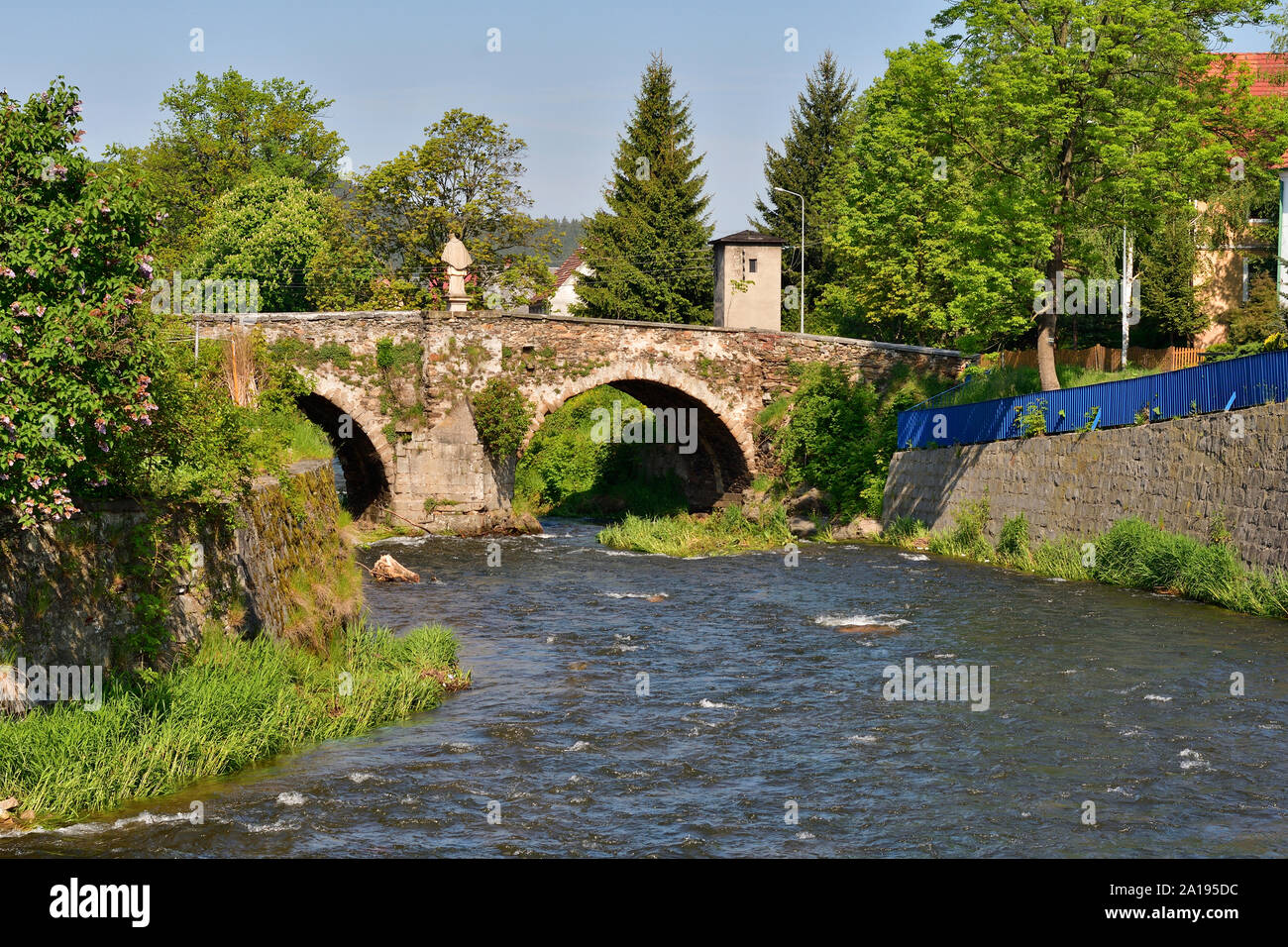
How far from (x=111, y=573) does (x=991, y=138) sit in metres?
26.1

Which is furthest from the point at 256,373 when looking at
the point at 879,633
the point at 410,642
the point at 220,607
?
the point at 879,633

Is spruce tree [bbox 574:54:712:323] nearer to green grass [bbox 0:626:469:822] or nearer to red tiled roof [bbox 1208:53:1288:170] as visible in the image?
red tiled roof [bbox 1208:53:1288:170]

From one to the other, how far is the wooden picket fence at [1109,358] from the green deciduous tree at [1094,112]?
24.8ft

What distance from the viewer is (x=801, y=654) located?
18.7 meters

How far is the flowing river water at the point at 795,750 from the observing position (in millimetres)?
10625

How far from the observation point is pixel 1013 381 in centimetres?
3466

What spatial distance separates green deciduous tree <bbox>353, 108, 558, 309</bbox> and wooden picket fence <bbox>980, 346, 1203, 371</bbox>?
68.4 ft

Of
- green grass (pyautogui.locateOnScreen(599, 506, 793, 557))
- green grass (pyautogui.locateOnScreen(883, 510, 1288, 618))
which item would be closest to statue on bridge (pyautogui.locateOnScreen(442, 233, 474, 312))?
green grass (pyautogui.locateOnScreen(599, 506, 793, 557))

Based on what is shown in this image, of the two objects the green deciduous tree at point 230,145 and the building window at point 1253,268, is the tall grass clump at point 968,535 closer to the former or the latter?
the building window at point 1253,268

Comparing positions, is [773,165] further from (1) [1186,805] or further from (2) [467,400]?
(1) [1186,805]

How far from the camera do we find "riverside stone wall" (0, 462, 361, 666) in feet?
36.1
